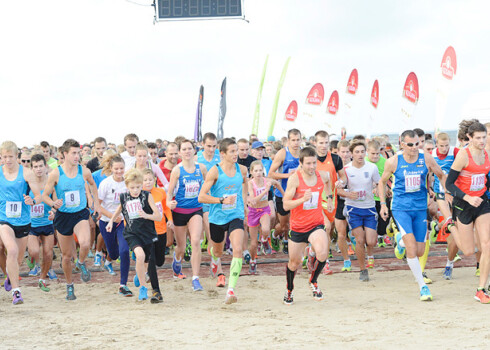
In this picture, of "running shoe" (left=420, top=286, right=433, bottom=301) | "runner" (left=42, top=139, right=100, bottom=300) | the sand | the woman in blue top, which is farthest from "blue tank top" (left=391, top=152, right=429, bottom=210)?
"runner" (left=42, top=139, right=100, bottom=300)

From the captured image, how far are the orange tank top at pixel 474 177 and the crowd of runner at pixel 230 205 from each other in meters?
0.01

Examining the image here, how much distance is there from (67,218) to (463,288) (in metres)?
5.42

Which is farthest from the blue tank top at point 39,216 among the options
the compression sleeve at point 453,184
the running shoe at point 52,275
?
the compression sleeve at point 453,184

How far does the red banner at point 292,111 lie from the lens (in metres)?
29.6

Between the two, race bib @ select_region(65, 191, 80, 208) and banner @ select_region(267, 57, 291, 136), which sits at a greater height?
banner @ select_region(267, 57, 291, 136)

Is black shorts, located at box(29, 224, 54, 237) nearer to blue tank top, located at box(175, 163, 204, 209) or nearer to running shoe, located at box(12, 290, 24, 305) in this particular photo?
running shoe, located at box(12, 290, 24, 305)

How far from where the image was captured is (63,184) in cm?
844

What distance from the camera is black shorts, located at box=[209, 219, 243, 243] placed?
8.03 m

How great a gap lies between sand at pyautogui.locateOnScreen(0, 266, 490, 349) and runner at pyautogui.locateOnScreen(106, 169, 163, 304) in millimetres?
331

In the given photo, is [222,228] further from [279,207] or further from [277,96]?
[277,96]

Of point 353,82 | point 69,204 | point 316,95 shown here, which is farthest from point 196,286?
point 316,95

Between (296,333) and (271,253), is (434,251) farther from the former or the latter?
(296,333)

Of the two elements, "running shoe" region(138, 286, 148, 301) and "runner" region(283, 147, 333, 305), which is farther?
"running shoe" region(138, 286, 148, 301)

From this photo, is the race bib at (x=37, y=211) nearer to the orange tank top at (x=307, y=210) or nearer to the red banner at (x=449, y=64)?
the orange tank top at (x=307, y=210)
